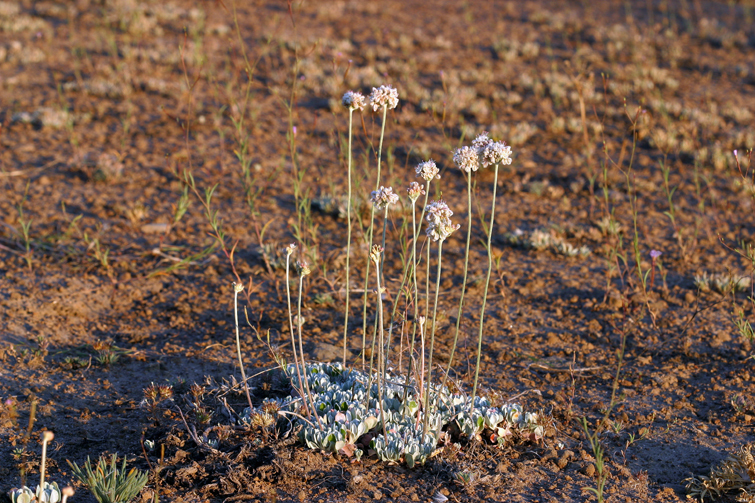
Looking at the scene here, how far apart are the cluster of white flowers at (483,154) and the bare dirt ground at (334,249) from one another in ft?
3.94

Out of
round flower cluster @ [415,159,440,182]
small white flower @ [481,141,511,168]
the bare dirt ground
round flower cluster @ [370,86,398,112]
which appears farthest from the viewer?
the bare dirt ground

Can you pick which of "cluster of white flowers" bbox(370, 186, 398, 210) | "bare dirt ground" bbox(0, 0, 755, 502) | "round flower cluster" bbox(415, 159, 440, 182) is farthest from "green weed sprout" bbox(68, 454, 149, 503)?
"round flower cluster" bbox(415, 159, 440, 182)

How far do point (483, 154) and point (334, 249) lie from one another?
3.03m

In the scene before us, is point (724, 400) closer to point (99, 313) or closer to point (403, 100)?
point (99, 313)

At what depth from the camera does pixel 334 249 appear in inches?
219

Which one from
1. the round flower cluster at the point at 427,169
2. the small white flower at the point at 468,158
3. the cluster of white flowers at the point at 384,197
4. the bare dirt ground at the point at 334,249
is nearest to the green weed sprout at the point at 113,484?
the bare dirt ground at the point at 334,249

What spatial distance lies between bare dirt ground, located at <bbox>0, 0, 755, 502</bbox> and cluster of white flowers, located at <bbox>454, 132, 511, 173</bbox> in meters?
1.20

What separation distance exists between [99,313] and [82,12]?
945 cm

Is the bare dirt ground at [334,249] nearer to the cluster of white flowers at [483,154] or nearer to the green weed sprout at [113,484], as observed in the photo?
the green weed sprout at [113,484]

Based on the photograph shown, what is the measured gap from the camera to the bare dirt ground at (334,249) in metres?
3.25

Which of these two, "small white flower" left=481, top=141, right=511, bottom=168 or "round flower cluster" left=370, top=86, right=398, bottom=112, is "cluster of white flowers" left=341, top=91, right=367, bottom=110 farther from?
"small white flower" left=481, top=141, right=511, bottom=168

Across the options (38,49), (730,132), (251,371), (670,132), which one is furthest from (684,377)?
(38,49)

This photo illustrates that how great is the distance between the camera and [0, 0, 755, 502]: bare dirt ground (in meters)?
3.25

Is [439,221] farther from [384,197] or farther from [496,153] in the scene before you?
[496,153]
